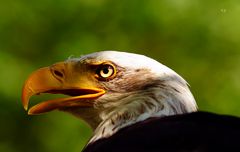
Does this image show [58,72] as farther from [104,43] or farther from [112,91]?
[104,43]

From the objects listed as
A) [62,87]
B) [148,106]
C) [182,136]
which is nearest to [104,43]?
[62,87]

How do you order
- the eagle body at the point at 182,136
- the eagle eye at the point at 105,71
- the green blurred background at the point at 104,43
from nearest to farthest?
1. the eagle body at the point at 182,136
2. the eagle eye at the point at 105,71
3. the green blurred background at the point at 104,43

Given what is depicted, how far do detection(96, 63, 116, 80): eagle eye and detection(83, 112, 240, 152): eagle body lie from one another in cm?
70

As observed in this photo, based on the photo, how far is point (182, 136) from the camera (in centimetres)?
736

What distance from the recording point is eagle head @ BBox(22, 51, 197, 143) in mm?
8281

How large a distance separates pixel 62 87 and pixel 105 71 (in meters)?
0.26

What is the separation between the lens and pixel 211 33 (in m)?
11.0

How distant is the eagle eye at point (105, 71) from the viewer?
8469 millimetres

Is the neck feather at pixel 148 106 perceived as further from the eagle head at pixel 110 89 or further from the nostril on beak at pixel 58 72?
the nostril on beak at pixel 58 72

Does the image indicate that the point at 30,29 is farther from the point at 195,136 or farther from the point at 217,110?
the point at 195,136

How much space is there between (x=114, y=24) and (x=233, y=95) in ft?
4.08

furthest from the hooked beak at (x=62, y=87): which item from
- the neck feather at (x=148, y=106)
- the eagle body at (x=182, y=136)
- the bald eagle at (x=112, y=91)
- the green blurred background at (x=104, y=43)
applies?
the green blurred background at (x=104, y=43)

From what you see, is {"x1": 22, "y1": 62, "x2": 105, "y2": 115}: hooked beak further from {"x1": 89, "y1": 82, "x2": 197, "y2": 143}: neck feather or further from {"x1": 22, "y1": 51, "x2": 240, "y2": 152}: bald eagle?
{"x1": 89, "y1": 82, "x2": 197, "y2": 143}: neck feather

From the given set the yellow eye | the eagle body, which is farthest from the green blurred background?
the eagle body
